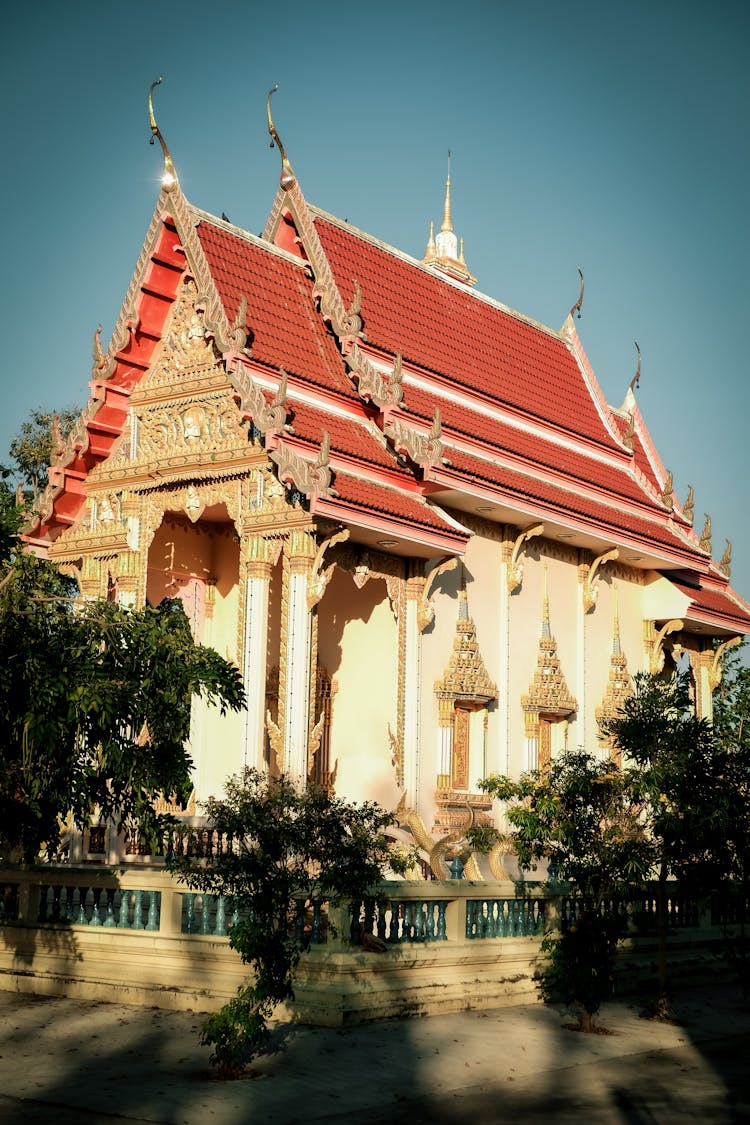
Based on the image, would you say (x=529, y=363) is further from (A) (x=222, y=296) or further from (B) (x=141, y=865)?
(B) (x=141, y=865)

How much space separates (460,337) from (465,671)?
5.63 meters

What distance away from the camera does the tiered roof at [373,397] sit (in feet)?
54.0

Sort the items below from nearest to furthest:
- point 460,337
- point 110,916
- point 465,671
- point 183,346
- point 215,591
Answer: point 110,916 < point 183,346 < point 465,671 < point 215,591 < point 460,337

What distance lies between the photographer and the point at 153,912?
493 inches

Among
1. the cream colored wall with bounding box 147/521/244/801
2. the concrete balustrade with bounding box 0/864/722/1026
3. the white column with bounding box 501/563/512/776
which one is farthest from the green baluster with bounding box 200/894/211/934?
the white column with bounding box 501/563/512/776

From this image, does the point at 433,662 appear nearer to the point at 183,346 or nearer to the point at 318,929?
the point at 183,346

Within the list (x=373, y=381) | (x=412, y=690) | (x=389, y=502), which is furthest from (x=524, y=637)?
(x=373, y=381)

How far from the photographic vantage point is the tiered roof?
1647 centimetres

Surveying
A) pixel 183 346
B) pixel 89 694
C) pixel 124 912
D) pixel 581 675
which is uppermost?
pixel 183 346

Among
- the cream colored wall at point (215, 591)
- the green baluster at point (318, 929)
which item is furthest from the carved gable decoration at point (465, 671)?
the green baluster at point (318, 929)

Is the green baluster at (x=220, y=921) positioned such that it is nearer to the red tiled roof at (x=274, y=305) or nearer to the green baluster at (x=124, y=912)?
the green baluster at (x=124, y=912)

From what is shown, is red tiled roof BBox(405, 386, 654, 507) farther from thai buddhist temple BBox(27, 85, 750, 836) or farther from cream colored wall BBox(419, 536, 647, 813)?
cream colored wall BBox(419, 536, 647, 813)

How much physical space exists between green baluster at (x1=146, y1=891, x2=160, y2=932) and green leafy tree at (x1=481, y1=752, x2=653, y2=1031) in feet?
10.3

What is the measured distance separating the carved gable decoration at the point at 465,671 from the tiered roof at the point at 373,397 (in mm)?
1387
